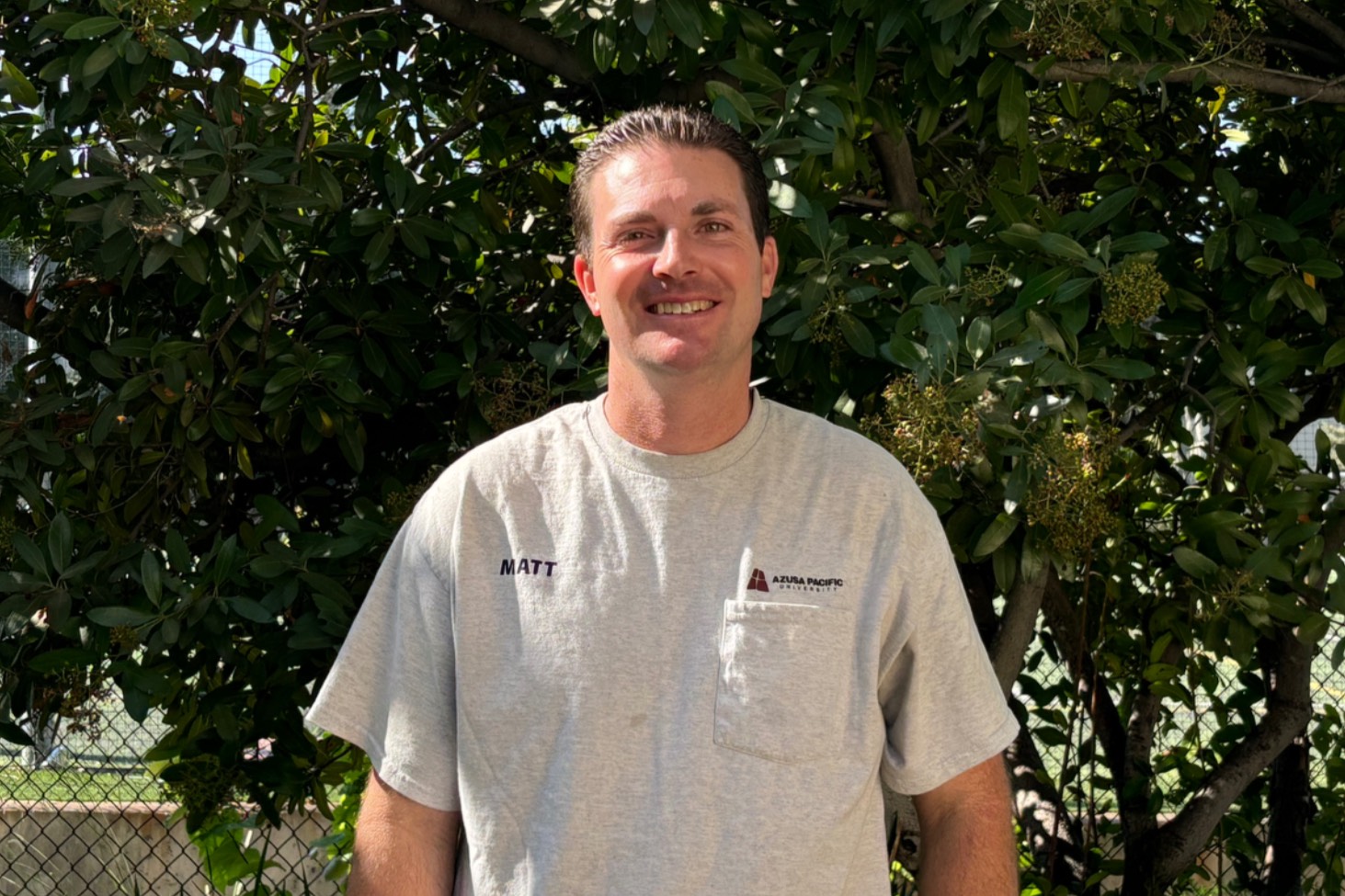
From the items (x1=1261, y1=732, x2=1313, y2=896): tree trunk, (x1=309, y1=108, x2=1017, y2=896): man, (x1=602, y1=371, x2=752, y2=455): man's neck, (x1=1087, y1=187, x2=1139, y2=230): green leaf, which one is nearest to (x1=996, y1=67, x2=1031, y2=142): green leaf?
(x1=1087, y1=187, x2=1139, y2=230): green leaf

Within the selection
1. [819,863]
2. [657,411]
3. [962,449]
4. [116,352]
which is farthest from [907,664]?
[116,352]

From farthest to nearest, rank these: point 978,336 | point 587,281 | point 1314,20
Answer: point 1314,20 → point 978,336 → point 587,281

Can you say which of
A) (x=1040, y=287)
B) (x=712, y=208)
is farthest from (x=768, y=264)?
(x=1040, y=287)

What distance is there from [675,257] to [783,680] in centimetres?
50

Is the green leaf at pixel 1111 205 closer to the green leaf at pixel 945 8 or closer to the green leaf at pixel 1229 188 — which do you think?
the green leaf at pixel 1229 188

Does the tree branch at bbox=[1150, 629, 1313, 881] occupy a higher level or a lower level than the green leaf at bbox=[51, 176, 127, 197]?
lower

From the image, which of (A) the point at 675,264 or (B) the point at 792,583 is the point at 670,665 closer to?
→ (B) the point at 792,583

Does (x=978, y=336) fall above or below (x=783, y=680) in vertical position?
above

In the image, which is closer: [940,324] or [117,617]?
[940,324]

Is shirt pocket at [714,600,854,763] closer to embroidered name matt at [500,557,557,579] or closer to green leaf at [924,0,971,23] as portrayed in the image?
embroidered name matt at [500,557,557,579]

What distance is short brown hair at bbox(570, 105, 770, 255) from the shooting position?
1.87 meters

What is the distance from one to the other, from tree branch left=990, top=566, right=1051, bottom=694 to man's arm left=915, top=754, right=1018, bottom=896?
104 cm

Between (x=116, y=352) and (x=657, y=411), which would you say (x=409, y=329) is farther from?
(x=657, y=411)

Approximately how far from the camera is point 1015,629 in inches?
116
